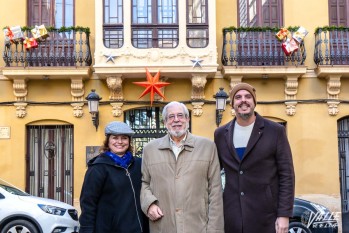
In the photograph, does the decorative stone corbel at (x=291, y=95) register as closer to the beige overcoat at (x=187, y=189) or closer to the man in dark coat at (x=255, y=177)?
the man in dark coat at (x=255, y=177)

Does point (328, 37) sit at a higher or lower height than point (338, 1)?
lower

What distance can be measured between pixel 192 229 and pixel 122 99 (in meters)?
9.75

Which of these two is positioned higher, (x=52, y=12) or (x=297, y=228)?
(x=52, y=12)

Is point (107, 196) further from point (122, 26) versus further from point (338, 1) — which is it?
point (338, 1)

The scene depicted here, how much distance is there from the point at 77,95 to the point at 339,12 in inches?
303

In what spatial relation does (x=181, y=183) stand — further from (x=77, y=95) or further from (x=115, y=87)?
(x=77, y=95)

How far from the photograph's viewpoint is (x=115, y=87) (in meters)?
14.0

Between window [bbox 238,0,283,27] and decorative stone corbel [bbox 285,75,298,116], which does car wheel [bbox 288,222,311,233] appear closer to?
decorative stone corbel [bbox 285,75,298,116]

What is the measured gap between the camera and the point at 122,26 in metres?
14.2

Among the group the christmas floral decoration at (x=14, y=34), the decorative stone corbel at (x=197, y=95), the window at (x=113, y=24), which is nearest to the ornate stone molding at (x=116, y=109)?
the window at (x=113, y=24)

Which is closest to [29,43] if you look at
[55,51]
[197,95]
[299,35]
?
[55,51]

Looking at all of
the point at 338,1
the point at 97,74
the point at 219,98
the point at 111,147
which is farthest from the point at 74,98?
the point at 111,147

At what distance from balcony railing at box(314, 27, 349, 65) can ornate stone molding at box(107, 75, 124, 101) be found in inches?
211

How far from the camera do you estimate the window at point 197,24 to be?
14102mm
